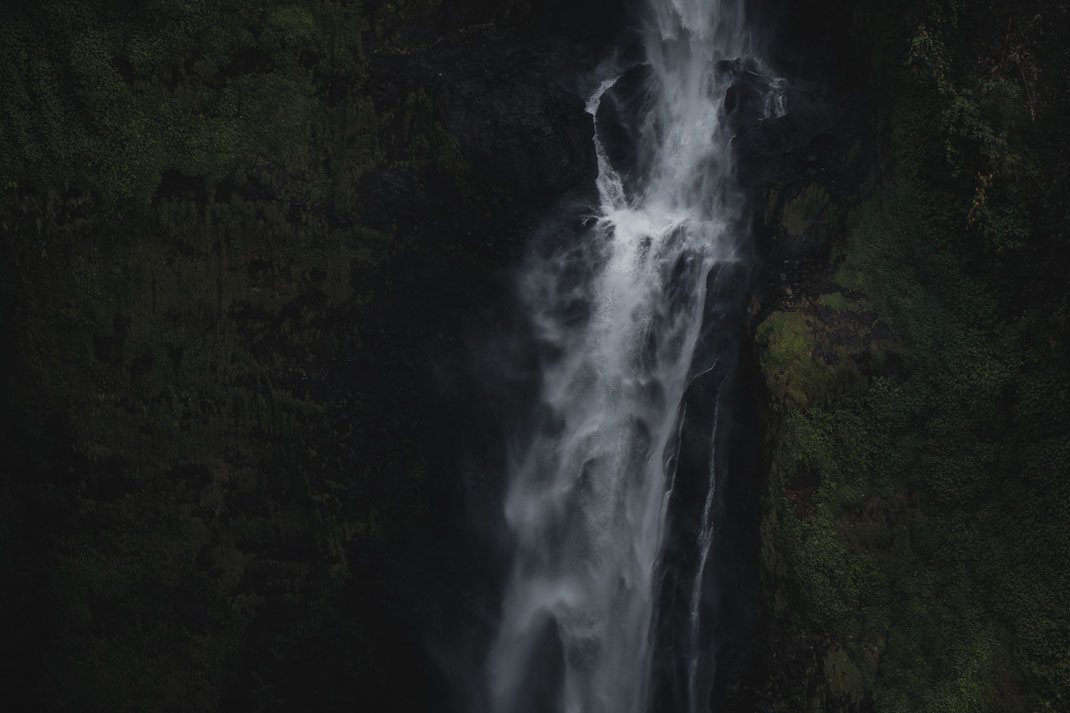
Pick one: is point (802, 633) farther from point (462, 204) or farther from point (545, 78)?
point (545, 78)

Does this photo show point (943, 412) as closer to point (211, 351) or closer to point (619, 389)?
point (619, 389)

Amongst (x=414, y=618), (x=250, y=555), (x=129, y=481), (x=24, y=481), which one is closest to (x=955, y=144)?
(x=414, y=618)

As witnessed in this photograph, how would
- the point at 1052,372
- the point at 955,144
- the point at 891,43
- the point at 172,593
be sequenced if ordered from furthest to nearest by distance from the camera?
the point at 172,593 → the point at 891,43 → the point at 955,144 → the point at 1052,372

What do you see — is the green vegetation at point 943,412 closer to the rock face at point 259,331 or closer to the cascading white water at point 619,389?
the cascading white water at point 619,389

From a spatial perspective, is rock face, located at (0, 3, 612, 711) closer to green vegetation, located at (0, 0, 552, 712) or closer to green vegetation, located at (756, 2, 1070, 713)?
green vegetation, located at (0, 0, 552, 712)

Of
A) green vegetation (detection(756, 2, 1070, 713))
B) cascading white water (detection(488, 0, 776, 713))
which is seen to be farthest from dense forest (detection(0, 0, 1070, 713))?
cascading white water (detection(488, 0, 776, 713))

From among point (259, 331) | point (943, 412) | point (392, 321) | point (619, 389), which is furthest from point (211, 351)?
point (943, 412)
